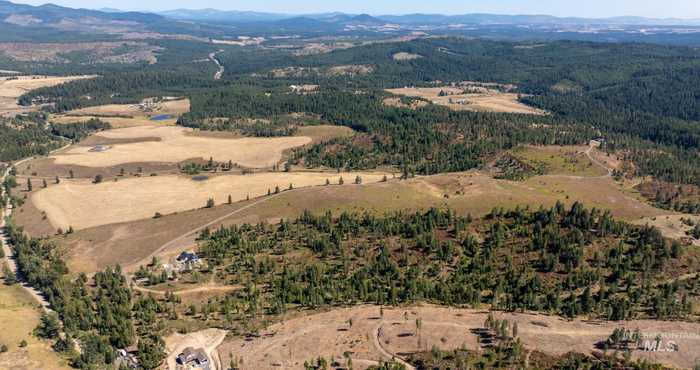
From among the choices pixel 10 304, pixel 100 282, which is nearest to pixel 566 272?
pixel 100 282

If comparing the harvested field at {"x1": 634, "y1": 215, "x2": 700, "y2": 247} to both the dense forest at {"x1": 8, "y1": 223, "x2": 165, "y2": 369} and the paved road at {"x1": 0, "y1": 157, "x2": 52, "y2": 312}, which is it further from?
the paved road at {"x1": 0, "y1": 157, "x2": 52, "y2": 312}

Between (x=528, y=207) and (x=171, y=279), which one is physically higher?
(x=528, y=207)

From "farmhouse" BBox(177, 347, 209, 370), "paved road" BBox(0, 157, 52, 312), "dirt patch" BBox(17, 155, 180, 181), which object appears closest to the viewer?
"farmhouse" BBox(177, 347, 209, 370)

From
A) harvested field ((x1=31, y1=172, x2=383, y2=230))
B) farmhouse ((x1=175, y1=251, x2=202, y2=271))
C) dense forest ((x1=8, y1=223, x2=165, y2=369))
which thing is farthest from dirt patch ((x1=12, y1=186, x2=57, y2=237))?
farmhouse ((x1=175, y1=251, x2=202, y2=271))

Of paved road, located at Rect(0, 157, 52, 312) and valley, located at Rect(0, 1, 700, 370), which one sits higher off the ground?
valley, located at Rect(0, 1, 700, 370)

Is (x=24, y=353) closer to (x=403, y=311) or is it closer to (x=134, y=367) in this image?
(x=134, y=367)

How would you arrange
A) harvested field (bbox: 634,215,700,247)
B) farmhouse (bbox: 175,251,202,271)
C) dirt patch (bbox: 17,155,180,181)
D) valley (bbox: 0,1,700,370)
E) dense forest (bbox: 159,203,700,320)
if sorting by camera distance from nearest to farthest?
valley (bbox: 0,1,700,370) → dense forest (bbox: 159,203,700,320) → farmhouse (bbox: 175,251,202,271) → harvested field (bbox: 634,215,700,247) → dirt patch (bbox: 17,155,180,181)

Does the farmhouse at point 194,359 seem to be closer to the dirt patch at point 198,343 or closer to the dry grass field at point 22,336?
the dirt patch at point 198,343
